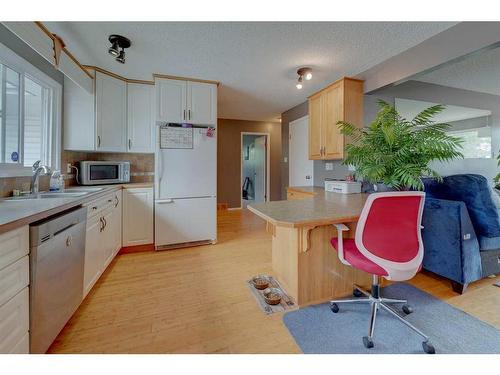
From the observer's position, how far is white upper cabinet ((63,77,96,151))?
2602mm

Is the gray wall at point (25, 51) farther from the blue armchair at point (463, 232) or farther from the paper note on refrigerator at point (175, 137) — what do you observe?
the blue armchair at point (463, 232)

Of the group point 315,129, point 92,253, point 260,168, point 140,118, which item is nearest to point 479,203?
point 315,129

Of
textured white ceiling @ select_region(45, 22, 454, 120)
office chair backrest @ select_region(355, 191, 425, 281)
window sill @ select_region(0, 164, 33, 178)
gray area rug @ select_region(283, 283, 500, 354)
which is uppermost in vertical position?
textured white ceiling @ select_region(45, 22, 454, 120)

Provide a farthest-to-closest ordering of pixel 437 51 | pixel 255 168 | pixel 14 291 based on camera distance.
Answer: pixel 255 168, pixel 437 51, pixel 14 291

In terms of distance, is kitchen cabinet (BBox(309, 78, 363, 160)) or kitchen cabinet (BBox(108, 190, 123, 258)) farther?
kitchen cabinet (BBox(309, 78, 363, 160))

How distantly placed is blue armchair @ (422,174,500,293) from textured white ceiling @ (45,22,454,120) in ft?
4.99

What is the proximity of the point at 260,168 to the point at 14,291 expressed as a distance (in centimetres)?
544

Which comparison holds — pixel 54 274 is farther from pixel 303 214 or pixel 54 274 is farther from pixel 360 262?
pixel 360 262

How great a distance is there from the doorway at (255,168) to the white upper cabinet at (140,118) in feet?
9.73

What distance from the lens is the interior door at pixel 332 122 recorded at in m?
2.87

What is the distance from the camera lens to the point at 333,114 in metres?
3.00

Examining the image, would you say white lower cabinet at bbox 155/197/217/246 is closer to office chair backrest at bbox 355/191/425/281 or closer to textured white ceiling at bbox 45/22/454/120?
textured white ceiling at bbox 45/22/454/120

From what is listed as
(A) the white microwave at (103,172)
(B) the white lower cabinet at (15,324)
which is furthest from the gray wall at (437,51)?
(B) the white lower cabinet at (15,324)

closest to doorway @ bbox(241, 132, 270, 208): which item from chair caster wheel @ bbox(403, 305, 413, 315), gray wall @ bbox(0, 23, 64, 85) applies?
gray wall @ bbox(0, 23, 64, 85)
